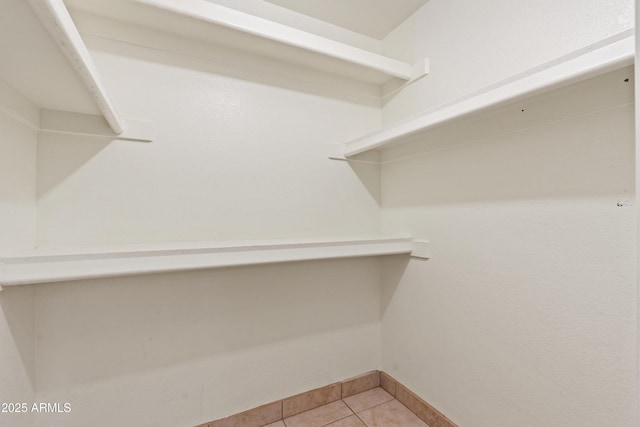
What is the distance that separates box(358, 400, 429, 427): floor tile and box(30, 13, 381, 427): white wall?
232 mm

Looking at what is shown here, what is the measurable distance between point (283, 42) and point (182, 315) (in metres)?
1.25

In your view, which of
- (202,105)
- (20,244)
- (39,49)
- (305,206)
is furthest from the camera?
(305,206)

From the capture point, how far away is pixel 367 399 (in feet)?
4.97

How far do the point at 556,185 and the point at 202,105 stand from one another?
4.64 feet

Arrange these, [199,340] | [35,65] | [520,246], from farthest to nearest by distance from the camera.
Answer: [199,340], [520,246], [35,65]

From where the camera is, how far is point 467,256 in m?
1.19

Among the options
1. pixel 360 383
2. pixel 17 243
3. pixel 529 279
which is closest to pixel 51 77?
pixel 17 243

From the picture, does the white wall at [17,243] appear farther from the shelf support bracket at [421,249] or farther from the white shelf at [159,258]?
the shelf support bracket at [421,249]

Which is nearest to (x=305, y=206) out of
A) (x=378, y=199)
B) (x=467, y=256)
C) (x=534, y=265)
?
(x=378, y=199)

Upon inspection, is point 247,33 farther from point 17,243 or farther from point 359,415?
point 359,415

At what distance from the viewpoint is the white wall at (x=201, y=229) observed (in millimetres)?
1063

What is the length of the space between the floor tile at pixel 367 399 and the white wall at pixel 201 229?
5.6 inches

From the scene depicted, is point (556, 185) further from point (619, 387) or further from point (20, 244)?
point (20, 244)

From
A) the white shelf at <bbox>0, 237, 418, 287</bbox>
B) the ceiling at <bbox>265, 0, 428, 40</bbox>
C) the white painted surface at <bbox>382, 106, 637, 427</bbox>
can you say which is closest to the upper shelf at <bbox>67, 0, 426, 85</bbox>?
the ceiling at <bbox>265, 0, 428, 40</bbox>
